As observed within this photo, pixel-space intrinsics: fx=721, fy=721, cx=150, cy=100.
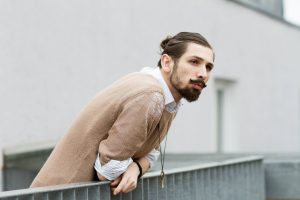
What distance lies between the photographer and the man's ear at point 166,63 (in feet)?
10.8

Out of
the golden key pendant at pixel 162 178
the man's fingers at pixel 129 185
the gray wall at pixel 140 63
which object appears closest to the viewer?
the man's fingers at pixel 129 185

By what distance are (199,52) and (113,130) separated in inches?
21.1

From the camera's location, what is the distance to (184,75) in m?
3.23

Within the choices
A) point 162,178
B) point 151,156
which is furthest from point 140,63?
point 151,156

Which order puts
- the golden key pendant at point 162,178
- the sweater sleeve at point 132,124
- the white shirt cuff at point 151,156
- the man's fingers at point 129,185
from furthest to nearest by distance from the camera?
the golden key pendant at point 162,178, the white shirt cuff at point 151,156, the man's fingers at point 129,185, the sweater sleeve at point 132,124

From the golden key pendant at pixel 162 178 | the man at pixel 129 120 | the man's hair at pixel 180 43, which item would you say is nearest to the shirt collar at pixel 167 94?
the man at pixel 129 120

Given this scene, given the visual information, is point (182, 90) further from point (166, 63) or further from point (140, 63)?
point (140, 63)

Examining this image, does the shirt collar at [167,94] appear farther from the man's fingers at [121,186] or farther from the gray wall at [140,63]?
the gray wall at [140,63]

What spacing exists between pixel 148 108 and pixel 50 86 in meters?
4.11

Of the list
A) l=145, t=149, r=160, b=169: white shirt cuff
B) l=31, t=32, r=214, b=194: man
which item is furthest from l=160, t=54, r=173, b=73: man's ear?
l=145, t=149, r=160, b=169: white shirt cuff

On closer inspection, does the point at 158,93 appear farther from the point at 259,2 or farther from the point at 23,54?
the point at 259,2

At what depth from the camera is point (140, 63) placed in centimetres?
859

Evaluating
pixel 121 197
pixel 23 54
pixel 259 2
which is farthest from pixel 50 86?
Result: pixel 259 2

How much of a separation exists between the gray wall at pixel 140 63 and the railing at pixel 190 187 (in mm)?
2152
